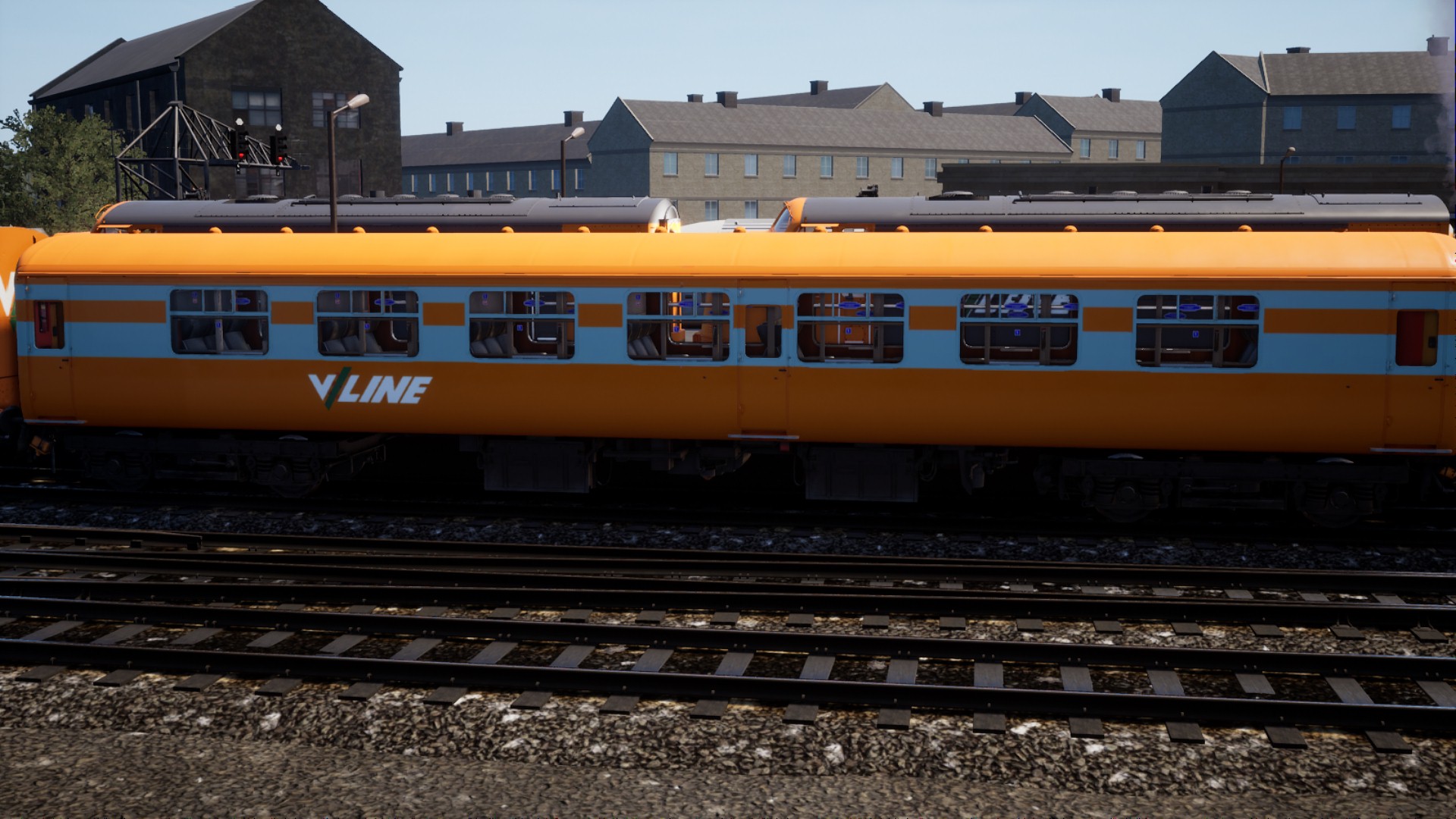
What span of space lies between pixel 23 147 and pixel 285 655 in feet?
182

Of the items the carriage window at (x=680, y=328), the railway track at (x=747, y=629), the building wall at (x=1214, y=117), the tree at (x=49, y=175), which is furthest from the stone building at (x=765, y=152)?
the railway track at (x=747, y=629)

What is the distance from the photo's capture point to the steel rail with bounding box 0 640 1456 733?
29.5 feet

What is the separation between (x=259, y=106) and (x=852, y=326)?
51234 millimetres

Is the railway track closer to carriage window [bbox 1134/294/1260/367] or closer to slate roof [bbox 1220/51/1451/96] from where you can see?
carriage window [bbox 1134/294/1260/367]

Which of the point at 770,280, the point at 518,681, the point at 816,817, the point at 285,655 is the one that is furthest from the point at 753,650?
the point at 770,280

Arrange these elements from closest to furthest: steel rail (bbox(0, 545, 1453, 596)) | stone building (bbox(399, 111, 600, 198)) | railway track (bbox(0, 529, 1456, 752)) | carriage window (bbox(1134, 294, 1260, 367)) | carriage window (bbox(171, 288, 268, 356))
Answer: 1. railway track (bbox(0, 529, 1456, 752))
2. steel rail (bbox(0, 545, 1453, 596))
3. carriage window (bbox(1134, 294, 1260, 367))
4. carriage window (bbox(171, 288, 268, 356))
5. stone building (bbox(399, 111, 600, 198))

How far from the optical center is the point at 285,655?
10.1 meters

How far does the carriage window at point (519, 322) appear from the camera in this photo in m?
15.5

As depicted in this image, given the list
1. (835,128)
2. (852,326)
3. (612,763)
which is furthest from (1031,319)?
(835,128)

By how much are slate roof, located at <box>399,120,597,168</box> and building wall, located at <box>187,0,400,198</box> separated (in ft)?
103

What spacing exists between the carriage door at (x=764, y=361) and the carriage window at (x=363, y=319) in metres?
4.05

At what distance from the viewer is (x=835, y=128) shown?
303 ft

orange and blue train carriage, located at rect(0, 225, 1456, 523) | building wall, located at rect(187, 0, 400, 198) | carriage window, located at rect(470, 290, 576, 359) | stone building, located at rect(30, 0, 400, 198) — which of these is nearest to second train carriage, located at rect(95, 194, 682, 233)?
carriage window, located at rect(470, 290, 576, 359)

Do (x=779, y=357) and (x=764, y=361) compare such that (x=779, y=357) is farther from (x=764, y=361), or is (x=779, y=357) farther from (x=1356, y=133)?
(x=1356, y=133)
